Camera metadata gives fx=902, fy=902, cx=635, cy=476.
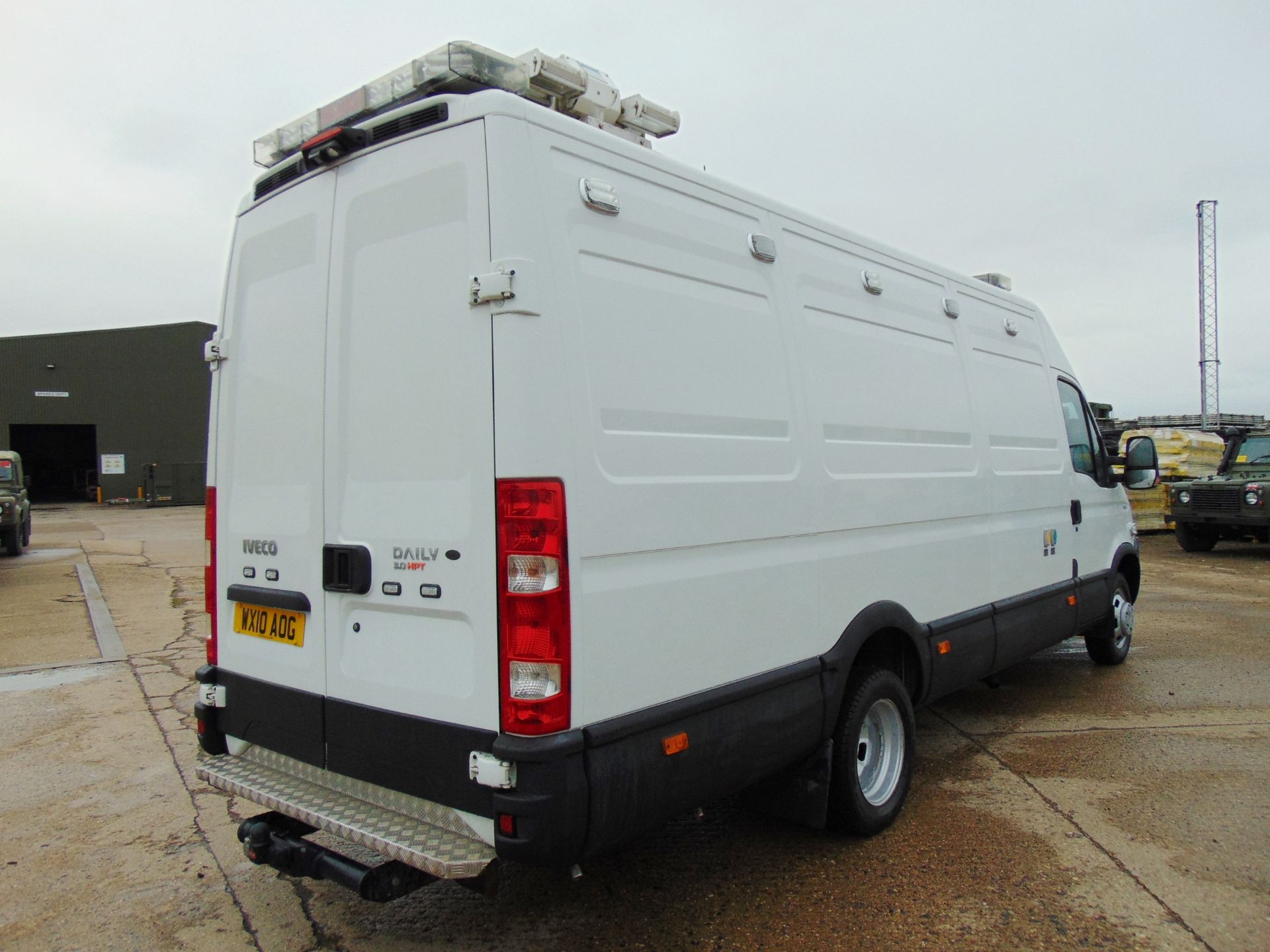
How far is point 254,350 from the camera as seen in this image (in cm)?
343

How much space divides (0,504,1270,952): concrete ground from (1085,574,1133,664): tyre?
16.4 inches

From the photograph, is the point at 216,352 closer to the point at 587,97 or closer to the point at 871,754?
the point at 587,97

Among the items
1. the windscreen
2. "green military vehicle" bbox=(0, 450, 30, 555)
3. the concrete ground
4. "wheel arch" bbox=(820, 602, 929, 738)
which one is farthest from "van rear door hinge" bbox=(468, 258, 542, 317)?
the windscreen

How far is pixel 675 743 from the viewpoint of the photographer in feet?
9.23

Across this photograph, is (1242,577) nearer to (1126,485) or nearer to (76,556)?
(1126,485)

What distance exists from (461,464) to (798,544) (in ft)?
4.57

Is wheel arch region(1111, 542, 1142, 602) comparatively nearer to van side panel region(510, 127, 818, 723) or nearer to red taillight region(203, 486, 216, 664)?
van side panel region(510, 127, 818, 723)

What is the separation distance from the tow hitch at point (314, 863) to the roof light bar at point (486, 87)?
93.5 inches

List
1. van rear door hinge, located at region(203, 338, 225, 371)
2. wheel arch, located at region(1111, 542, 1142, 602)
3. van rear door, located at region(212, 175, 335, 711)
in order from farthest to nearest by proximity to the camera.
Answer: wheel arch, located at region(1111, 542, 1142, 602) → van rear door hinge, located at region(203, 338, 225, 371) → van rear door, located at region(212, 175, 335, 711)

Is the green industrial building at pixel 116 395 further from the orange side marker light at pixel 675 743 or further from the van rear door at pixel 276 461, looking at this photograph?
the orange side marker light at pixel 675 743

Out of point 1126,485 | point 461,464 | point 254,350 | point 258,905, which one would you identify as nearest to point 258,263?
point 254,350

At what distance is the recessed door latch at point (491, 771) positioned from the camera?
246 cm

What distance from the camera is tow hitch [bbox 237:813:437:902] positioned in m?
2.67

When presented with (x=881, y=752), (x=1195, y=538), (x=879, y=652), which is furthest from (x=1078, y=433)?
(x=1195, y=538)
